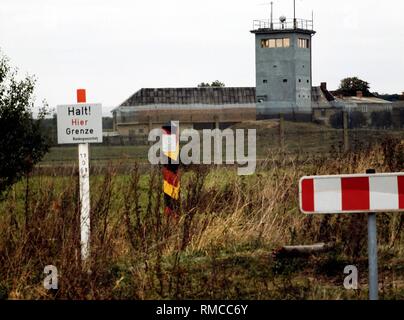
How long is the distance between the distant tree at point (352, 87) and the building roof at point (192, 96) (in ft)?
63.5

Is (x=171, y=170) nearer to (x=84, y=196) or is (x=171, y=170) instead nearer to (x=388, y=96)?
(x=84, y=196)

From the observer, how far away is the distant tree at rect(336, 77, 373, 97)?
97938mm

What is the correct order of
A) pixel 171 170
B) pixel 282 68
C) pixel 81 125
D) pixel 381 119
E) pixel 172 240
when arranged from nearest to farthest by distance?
pixel 81 125, pixel 172 240, pixel 171 170, pixel 381 119, pixel 282 68

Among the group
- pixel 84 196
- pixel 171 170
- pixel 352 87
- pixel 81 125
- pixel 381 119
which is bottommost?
pixel 84 196

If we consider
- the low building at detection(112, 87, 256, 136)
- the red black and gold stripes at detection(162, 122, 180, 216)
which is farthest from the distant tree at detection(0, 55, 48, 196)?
the low building at detection(112, 87, 256, 136)

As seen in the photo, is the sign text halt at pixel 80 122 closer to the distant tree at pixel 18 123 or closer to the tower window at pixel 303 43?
A: the distant tree at pixel 18 123

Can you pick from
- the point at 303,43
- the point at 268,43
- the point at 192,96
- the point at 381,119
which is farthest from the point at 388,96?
the point at 381,119

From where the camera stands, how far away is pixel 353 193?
7.02m

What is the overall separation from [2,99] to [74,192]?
10.9 meters

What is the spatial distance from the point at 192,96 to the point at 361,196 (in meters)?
74.2

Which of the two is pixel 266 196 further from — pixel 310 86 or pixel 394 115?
pixel 310 86

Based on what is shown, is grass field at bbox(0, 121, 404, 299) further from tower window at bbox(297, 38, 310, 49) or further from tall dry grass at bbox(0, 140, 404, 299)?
tower window at bbox(297, 38, 310, 49)

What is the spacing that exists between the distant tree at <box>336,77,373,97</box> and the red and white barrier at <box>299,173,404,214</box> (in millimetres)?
91088
